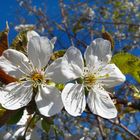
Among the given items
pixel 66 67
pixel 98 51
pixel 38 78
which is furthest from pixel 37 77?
pixel 98 51

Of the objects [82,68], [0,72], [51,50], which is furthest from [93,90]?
[0,72]

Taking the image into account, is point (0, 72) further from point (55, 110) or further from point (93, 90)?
point (93, 90)

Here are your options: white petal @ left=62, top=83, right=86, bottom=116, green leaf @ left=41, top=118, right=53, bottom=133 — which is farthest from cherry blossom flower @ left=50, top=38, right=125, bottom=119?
green leaf @ left=41, top=118, right=53, bottom=133

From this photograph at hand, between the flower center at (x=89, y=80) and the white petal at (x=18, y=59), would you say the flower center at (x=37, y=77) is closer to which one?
the white petal at (x=18, y=59)

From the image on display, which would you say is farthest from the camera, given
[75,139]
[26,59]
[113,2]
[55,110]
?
[113,2]

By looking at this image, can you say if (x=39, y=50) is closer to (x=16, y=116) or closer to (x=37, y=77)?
(x=37, y=77)

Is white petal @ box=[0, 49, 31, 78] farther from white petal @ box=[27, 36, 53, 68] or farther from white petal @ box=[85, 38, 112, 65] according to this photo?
white petal @ box=[85, 38, 112, 65]
